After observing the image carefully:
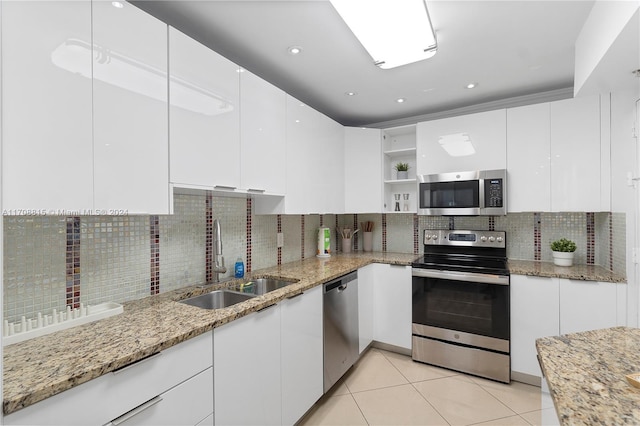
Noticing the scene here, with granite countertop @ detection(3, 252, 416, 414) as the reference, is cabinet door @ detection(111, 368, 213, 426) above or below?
below

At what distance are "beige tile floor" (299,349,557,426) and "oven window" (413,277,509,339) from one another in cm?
40

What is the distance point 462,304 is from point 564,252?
3.06 ft

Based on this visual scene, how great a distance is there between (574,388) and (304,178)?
78.5 inches

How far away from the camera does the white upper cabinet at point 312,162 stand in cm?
231

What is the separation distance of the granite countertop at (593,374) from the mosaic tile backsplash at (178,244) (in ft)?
4.78

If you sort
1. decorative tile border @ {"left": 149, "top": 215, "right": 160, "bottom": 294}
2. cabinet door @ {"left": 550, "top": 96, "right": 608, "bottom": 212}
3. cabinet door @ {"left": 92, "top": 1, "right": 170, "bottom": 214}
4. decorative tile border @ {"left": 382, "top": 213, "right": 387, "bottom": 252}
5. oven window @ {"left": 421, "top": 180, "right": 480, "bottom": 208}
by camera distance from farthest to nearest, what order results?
decorative tile border @ {"left": 382, "top": 213, "right": 387, "bottom": 252} → oven window @ {"left": 421, "top": 180, "right": 480, "bottom": 208} → cabinet door @ {"left": 550, "top": 96, "right": 608, "bottom": 212} → decorative tile border @ {"left": 149, "top": 215, "right": 160, "bottom": 294} → cabinet door @ {"left": 92, "top": 1, "right": 170, "bottom": 214}

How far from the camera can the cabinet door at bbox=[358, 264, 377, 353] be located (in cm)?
262

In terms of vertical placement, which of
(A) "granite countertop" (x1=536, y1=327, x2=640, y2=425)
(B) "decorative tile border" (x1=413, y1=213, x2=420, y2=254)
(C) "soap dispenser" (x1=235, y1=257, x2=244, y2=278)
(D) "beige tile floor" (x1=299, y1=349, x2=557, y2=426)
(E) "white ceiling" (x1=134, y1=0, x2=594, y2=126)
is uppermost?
(E) "white ceiling" (x1=134, y1=0, x2=594, y2=126)

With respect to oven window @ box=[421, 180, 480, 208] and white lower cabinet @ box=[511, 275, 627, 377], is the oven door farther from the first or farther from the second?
oven window @ box=[421, 180, 480, 208]

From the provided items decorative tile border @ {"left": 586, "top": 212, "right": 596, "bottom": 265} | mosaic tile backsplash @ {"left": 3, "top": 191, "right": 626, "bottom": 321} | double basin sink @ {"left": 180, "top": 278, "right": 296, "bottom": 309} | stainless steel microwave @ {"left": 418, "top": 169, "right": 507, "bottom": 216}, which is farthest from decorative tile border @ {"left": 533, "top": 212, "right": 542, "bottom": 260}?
double basin sink @ {"left": 180, "top": 278, "right": 296, "bottom": 309}

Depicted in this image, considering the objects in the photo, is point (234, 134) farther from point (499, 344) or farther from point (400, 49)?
point (499, 344)

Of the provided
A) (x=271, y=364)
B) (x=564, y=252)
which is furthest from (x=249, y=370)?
(x=564, y=252)

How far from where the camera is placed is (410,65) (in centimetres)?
213

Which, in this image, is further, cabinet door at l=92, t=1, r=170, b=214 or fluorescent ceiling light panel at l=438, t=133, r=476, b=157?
fluorescent ceiling light panel at l=438, t=133, r=476, b=157
